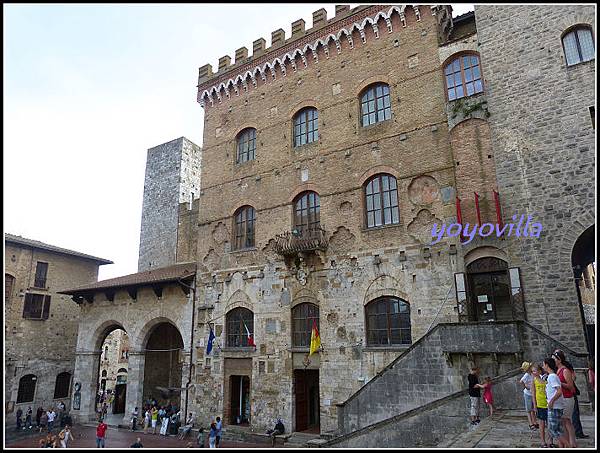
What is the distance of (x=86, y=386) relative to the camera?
2350 cm

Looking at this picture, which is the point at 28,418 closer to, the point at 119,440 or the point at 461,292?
the point at 119,440

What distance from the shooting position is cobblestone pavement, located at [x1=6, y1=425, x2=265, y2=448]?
1767 centimetres

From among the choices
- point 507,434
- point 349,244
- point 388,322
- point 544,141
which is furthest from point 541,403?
point 349,244

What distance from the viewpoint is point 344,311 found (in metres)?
16.7

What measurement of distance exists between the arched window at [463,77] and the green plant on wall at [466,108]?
0.33 m

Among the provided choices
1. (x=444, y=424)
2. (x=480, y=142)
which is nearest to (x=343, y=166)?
(x=480, y=142)

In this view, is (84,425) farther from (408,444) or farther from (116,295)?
(408,444)

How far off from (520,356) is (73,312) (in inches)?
1055

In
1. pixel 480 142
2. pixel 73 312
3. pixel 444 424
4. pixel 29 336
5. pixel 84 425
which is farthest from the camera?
pixel 73 312

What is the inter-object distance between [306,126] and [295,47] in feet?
12.8

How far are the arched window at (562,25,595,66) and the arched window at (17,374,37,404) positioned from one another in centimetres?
2986

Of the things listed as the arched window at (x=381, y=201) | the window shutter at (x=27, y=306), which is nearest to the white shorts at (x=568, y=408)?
the arched window at (x=381, y=201)

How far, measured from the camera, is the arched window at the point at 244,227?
20.4m

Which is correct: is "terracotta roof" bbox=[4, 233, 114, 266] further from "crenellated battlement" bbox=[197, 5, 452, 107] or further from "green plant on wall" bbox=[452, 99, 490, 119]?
"green plant on wall" bbox=[452, 99, 490, 119]
